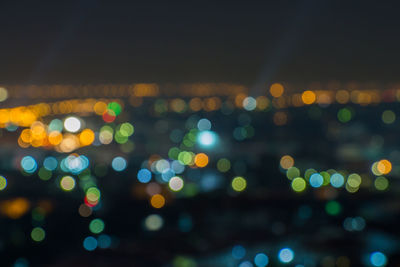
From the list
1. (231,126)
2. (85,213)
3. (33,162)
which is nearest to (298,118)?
(231,126)

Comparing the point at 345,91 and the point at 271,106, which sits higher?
the point at 345,91

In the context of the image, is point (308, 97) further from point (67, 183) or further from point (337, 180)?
point (67, 183)

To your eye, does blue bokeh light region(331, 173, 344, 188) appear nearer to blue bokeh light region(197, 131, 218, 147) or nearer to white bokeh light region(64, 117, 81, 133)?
blue bokeh light region(197, 131, 218, 147)

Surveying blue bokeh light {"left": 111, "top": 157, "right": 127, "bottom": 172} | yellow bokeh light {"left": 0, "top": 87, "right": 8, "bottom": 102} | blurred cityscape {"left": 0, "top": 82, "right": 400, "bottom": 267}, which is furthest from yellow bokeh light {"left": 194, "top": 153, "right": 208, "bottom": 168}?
yellow bokeh light {"left": 0, "top": 87, "right": 8, "bottom": 102}

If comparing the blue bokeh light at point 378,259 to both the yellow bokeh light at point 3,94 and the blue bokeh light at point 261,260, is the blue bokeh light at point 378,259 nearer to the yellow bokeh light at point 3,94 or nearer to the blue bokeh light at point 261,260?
the blue bokeh light at point 261,260

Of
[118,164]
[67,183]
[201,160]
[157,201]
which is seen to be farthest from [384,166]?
[67,183]

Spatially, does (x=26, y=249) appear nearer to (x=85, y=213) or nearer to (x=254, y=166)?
(x=85, y=213)
